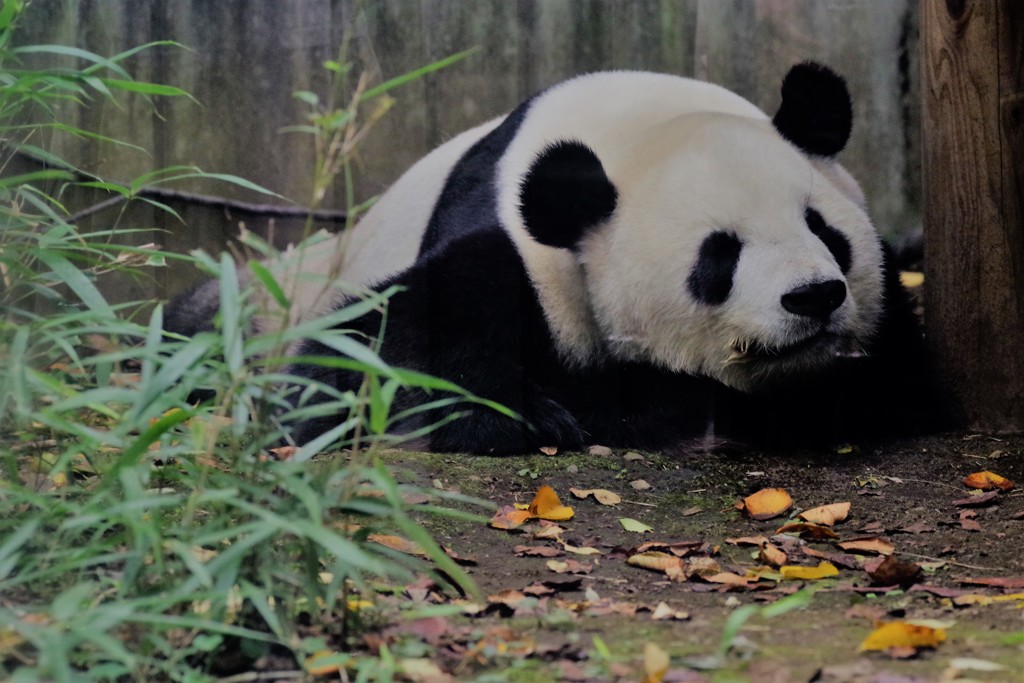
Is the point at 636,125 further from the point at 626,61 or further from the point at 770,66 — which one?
the point at 770,66

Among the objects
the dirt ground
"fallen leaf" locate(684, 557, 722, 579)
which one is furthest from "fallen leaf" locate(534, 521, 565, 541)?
"fallen leaf" locate(684, 557, 722, 579)

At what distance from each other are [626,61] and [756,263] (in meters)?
1.05

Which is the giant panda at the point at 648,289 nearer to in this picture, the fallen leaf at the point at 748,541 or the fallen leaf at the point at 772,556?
the fallen leaf at the point at 748,541

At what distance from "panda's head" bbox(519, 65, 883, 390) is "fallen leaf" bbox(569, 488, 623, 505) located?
662mm

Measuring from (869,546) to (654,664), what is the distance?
4.03ft

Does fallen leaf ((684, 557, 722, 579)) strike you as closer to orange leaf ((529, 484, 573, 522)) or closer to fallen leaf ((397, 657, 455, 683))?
orange leaf ((529, 484, 573, 522))

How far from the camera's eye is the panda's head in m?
3.52

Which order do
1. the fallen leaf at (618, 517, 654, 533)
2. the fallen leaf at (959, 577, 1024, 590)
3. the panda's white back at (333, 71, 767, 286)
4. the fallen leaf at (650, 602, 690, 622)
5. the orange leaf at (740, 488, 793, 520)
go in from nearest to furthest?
1. the fallen leaf at (650, 602, 690, 622)
2. the fallen leaf at (959, 577, 1024, 590)
3. the fallen leaf at (618, 517, 654, 533)
4. the orange leaf at (740, 488, 793, 520)
5. the panda's white back at (333, 71, 767, 286)

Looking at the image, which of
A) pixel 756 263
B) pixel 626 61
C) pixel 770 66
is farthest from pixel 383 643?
pixel 770 66

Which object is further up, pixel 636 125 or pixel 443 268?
pixel 636 125

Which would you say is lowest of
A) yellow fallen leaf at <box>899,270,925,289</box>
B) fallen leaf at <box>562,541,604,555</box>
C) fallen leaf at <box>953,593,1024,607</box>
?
fallen leaf at <box>562,541,604,555</box>

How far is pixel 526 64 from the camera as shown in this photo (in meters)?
3.90

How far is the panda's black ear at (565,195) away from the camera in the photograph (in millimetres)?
3654

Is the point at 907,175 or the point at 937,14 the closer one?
the point at 937,14
